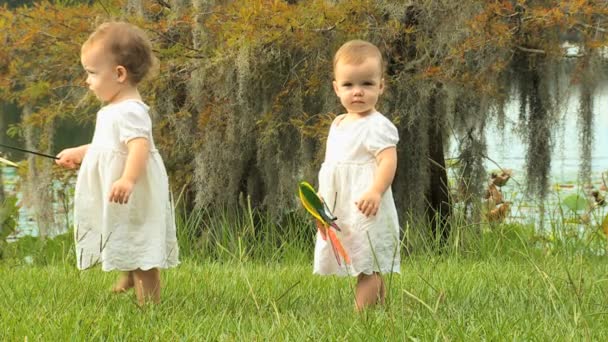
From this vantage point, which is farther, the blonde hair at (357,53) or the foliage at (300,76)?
the foliage at (300,76)

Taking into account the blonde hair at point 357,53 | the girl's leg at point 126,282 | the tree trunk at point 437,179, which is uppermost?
the blonde hair at point 357,53

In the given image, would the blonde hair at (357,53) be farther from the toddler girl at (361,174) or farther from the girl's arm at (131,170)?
the girl's arm at (131,170)

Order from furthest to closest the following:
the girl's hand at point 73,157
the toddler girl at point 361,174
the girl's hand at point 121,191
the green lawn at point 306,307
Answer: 1. the girl's hand at point 73,157
2. the toddler girl at point 361,174
3. the girl's hand at point 121,191
4. the green lawn at point 306,307

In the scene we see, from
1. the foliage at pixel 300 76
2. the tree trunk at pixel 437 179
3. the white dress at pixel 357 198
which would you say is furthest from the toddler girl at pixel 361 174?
the tree trunk at pixel 437 179

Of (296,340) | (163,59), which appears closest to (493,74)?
(163,59)

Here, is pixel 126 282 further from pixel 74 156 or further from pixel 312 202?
pixel 312 202

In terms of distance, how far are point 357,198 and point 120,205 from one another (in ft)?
2.66

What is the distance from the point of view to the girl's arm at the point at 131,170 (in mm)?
2984

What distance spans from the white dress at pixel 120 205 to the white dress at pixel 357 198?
57cm

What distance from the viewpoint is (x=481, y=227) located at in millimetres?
5375

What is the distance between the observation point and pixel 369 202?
3020 mm

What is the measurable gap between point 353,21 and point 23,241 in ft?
8.39

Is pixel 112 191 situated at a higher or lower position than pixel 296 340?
higher

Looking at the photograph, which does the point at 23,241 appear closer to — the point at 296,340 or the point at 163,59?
the point at 163,59
